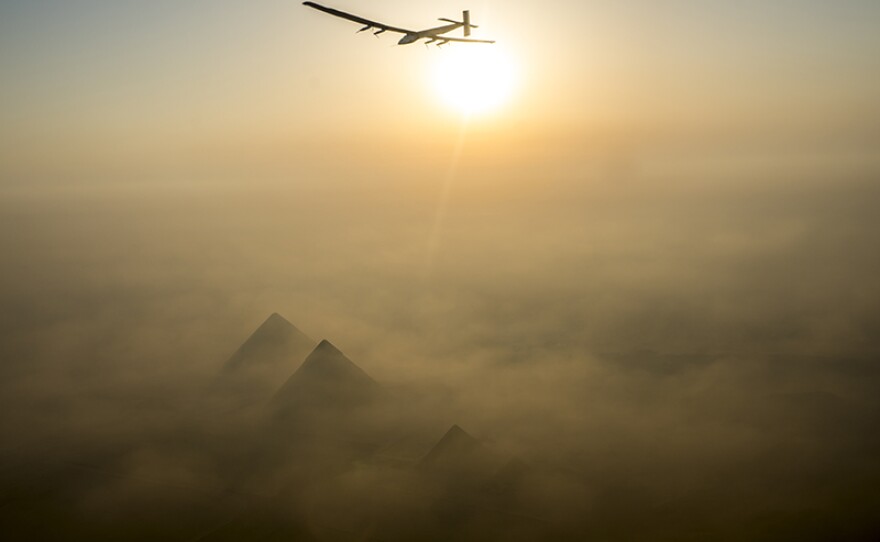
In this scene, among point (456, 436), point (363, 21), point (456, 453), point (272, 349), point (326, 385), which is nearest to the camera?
point (363, 21)

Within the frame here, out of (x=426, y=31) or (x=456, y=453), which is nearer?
(x=426, y=31)

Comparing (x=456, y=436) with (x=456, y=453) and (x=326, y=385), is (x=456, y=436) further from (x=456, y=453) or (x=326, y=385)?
(x=326, y=385)

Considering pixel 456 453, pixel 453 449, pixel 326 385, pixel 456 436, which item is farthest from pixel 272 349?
pixel 456 453

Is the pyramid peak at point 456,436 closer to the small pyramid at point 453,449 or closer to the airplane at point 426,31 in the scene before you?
the small pyramid at point 453,449

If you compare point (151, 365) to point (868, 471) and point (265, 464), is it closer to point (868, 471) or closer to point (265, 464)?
point (265, 464)

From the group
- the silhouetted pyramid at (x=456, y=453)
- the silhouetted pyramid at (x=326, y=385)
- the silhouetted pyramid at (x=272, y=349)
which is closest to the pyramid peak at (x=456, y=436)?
the silhouetted pyramid at (x=456, y=453)

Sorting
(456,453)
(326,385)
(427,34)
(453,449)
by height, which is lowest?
(456,453)

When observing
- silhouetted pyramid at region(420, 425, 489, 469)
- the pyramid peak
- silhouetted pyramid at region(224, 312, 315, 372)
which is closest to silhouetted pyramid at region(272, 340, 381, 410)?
silhouetted pyramid at region(224, 312, 315, 372)

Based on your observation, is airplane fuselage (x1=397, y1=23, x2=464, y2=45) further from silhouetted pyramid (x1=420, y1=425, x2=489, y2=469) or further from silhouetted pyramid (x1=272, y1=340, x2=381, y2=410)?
silhouetted pyramid (x1=272, y1=340, x2=381, y2=410)
